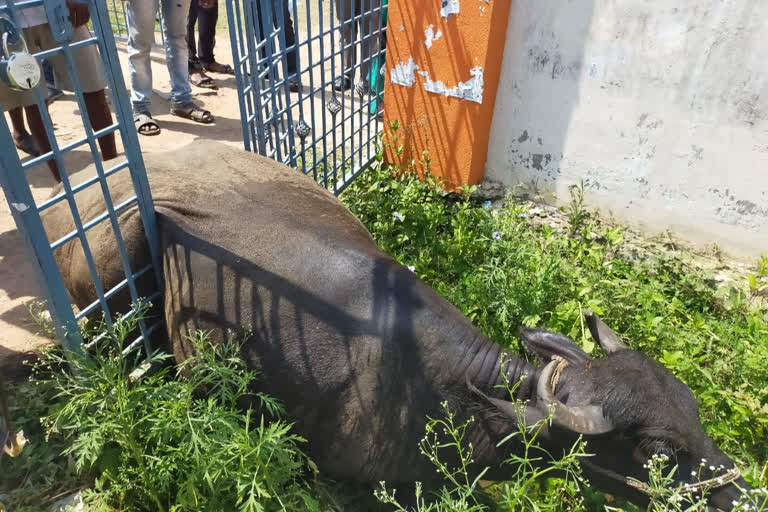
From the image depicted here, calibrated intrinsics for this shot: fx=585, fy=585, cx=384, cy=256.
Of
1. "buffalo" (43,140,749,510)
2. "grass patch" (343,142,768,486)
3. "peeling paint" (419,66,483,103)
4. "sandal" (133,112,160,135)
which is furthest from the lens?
"sandal" (133,112,160,135)

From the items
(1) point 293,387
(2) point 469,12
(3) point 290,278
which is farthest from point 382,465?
(2) point 469,12

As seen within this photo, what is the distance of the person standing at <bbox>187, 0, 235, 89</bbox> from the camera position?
753cm

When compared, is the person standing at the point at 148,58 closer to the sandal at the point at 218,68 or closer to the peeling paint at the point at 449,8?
the sandal at the point at 218,68

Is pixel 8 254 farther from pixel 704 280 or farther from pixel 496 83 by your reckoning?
pixel 704 280

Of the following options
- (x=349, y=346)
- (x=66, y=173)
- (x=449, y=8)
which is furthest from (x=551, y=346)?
(x=449, y=8)

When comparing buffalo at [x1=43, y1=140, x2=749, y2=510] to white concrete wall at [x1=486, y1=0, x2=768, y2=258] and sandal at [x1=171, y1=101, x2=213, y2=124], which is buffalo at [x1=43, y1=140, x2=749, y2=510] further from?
sandal at [x1=171, y1=101, x2=213, y2=124]

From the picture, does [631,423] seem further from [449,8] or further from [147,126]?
[147,126]

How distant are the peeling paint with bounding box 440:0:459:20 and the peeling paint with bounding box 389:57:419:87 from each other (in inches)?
18.6

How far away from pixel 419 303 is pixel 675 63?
270 centimetres

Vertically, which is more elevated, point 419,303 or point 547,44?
point 547,44

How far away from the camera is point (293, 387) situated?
2.87 m

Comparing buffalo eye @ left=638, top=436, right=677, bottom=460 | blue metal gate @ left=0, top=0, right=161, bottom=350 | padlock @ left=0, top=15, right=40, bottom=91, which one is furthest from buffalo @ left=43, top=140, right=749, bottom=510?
padlock @ left=0, top=15, right=40, bottom=91

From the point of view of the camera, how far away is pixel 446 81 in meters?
4.77

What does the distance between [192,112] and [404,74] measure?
2797mm
